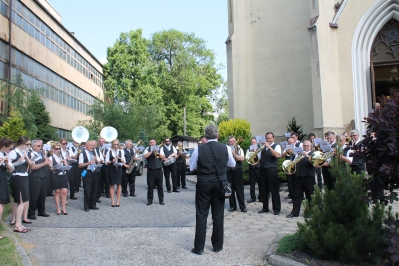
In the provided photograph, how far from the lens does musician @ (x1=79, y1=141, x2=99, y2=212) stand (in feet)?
35.5

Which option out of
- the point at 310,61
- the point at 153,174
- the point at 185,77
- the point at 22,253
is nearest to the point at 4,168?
the point at 22,253

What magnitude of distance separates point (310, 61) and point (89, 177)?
14.0m

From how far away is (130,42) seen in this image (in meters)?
44.0

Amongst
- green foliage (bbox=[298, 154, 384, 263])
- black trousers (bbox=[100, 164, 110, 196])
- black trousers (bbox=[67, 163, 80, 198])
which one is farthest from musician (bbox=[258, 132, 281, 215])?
black trousers (bbox=[67, 163, 80, 198])

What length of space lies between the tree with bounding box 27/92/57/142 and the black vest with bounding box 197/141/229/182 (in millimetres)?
20119

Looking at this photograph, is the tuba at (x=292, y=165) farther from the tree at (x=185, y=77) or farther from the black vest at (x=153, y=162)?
the tree at (x=185, y=77)

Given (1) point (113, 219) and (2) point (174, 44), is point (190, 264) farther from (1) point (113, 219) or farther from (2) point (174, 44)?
(2) point (174, 44)

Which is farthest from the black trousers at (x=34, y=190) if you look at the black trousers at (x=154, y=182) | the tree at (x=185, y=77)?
the tree at (x=185, y=77)

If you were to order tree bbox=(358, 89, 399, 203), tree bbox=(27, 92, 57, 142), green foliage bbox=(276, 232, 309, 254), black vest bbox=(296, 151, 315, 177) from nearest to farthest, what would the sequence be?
1. tree bbox=(358, 89, 399, 203)
2. green foliage bbox=(276, 232, 309, 254)
3. black vest bbox=(296, 151, 315, 177)
4. tree bbox=(27, 92, 57, 142)

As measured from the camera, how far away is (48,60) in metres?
34.5

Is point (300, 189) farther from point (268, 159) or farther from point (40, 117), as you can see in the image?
point (40, 117)

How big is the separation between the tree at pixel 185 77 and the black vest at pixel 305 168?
3822 centimetres

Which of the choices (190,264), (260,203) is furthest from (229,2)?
(190,264)

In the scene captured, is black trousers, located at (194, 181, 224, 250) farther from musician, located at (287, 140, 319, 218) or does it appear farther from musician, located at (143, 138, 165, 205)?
musician, located at (143, 138, 165, 205)
